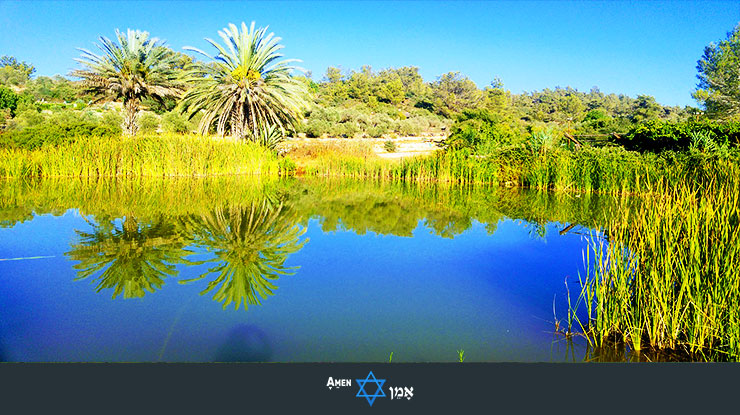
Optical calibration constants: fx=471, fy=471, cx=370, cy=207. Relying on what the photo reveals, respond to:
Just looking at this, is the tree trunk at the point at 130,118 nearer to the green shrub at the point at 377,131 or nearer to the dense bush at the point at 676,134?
the green shrub at the point at 377,131

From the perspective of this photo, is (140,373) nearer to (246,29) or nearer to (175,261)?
(175,261)

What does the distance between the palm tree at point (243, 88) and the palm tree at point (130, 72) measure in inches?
38.1

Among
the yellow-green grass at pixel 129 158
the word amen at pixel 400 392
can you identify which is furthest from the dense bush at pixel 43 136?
the word amen at pixel 400 392

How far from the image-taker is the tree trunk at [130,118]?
14.3 metres

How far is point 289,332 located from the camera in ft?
7.20

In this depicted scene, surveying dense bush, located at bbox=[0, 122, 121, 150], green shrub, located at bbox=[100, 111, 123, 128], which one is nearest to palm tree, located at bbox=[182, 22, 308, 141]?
dense bush, located at bbox=[0, 122, 121, 150]

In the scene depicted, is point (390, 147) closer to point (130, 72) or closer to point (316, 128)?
point (316, 128)

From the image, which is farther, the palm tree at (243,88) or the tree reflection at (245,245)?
the palm tree at (243,88)

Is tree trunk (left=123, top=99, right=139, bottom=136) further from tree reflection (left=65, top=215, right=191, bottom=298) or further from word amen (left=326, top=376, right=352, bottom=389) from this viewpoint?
word amen (left=326, top=376, right=352, bottom=389)

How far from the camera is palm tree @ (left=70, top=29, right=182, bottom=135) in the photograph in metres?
14.2

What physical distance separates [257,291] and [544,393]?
2.01 metres

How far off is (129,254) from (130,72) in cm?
1309

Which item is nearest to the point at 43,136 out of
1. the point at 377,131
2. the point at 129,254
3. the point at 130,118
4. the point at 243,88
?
the point at 130,118

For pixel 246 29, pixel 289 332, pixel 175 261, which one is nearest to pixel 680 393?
pixel 289 332
